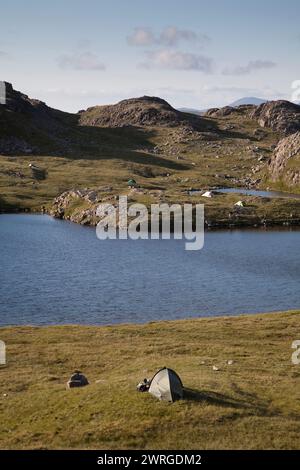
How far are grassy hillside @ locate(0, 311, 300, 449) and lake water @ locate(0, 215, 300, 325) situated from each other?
9805 millimetres

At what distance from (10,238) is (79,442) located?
103737mm

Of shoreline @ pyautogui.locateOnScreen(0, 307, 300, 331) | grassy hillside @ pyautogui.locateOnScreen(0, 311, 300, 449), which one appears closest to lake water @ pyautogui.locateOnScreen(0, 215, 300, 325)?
shoreline @ pyautogui.locateOnScreen(0, 307, 300, 331)

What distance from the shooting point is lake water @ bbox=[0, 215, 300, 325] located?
77.9 meters

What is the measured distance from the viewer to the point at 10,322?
71250 millimetres

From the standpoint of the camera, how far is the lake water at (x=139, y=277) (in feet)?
256

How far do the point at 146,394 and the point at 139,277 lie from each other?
5487 cm

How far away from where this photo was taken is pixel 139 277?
3770 inches

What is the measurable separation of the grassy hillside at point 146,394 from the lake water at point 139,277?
980 cm
